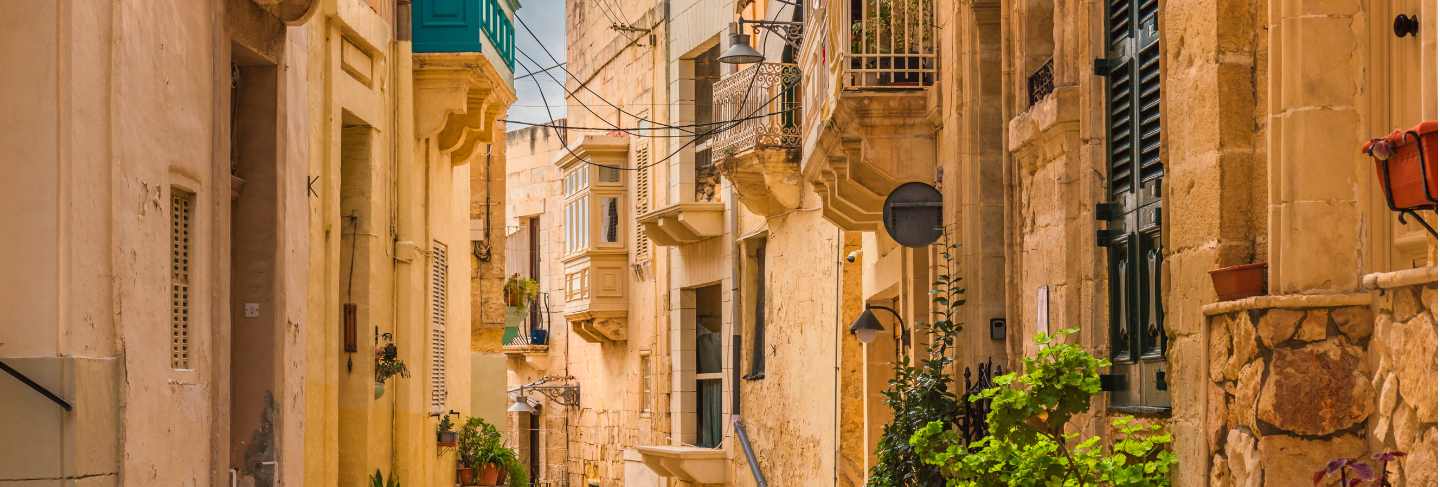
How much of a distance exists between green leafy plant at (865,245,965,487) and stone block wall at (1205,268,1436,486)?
4.70m

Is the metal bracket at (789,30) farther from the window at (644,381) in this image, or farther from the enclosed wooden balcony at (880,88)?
the window at (644,381)

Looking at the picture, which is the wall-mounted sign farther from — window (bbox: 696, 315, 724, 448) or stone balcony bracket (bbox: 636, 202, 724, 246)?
window (bbox: 696, 315, 724, 448)

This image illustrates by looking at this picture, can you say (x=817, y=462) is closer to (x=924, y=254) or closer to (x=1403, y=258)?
(x=924, y=254)

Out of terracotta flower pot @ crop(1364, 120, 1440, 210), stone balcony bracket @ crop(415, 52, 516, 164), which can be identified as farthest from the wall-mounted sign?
stone balcony bracket @ crop(415, 52, 516, 164)

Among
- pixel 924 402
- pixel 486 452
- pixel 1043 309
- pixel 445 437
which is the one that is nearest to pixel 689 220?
pixel 486 452

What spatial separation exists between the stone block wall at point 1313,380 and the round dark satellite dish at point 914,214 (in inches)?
224

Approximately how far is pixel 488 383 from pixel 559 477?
6970 millimetres

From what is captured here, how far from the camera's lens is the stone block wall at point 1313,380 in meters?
5.54

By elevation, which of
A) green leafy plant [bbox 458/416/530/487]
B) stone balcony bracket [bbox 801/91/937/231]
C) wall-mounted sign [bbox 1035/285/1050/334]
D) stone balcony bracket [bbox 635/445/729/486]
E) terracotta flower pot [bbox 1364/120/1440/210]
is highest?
stone balcony bracket [bbox 801/91/937/231]

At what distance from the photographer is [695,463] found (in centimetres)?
2459

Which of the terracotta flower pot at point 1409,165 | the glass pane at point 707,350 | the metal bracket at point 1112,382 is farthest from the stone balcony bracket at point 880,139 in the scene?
the glass pane at point 707,350

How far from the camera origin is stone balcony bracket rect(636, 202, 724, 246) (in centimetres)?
2522

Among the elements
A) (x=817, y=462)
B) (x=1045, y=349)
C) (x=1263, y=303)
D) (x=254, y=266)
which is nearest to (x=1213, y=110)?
(x=1263, y=303)

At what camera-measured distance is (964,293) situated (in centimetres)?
1139
